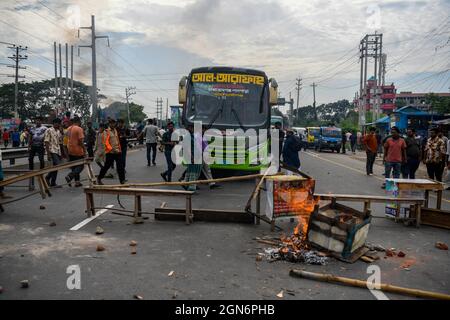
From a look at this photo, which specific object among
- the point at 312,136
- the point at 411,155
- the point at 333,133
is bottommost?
the point at 411,155

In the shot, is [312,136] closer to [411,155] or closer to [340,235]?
[411,155]

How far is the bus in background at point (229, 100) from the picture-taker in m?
11.8

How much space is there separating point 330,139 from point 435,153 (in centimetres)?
2065

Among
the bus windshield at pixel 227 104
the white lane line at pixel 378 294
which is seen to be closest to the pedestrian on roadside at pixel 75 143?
the bus windshield at pixel 227 104

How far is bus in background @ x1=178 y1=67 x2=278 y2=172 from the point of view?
11.8 meters

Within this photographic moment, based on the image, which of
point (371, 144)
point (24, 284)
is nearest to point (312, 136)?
point (371, 144)

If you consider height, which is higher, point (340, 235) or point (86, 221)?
point (340, 235)

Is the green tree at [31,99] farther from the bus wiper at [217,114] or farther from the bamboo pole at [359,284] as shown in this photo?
the bamboo pole at [359,284]

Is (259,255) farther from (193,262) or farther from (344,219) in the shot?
(344,219)

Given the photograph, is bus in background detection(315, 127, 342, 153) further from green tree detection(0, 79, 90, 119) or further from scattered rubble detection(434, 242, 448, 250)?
green tree detection(0, 79, 90, 119)

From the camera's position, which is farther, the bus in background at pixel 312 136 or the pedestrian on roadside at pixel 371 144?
the bus in background at pixel 312 136

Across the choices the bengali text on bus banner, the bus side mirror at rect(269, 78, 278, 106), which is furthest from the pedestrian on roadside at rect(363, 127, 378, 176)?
Answer: the bengali text on bus banner

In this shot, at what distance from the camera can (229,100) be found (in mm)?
11953
